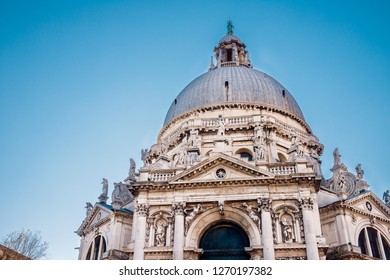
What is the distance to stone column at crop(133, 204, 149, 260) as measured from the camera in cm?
2109

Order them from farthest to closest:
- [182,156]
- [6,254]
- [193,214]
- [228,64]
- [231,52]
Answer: [231,52], [228,64], [182,156], [193,214], [6,254]

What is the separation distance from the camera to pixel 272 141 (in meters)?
30.2

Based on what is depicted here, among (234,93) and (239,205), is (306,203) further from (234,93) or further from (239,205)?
(234,93)

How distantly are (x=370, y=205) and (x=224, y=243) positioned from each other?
11.4 meters

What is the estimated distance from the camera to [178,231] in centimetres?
2123

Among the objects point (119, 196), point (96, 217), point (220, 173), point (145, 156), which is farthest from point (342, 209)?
point (96, 217)

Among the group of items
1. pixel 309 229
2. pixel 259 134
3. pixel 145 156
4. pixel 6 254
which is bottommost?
pixel 6 254

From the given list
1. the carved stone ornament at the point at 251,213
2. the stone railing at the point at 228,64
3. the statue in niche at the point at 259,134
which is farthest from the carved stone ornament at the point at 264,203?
the stone railing at the point at 228,64

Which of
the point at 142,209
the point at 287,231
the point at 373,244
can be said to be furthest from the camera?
the point at 373,244

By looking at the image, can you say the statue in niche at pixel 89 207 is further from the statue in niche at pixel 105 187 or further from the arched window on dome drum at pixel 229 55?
the arched window on dome drum at pixel 229 55

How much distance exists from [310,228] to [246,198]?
146 inches
